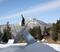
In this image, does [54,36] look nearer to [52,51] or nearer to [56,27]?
[56,27]

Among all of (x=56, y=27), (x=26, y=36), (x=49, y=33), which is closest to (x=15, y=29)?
(x=49, y=33)

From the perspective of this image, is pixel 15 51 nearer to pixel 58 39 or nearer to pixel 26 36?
pixel 26 36

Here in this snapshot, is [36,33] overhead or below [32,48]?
below

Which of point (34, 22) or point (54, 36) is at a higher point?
point (34, 22)

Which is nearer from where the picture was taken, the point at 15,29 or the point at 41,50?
the point at 41,50

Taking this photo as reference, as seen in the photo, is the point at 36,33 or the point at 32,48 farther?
the point at 36,33

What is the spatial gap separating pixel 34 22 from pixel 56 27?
121839 millimetres

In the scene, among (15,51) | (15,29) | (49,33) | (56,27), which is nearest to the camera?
(15,51)

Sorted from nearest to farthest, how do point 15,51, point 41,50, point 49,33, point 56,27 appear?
1. point 15,51
2. point 41,50
3. point 56,27
4. point 49,33

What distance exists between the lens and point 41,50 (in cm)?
1145

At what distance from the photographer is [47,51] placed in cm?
1153

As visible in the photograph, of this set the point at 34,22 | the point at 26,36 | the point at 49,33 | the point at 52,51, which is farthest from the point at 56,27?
the point at 34,22

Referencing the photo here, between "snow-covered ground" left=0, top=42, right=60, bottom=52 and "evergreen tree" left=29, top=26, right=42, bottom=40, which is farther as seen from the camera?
"evergreen tree" left=29, top=26, right=42, bottom=40

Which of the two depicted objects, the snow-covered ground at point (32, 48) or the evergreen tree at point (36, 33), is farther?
the evergreen tree at point (36, 33)
